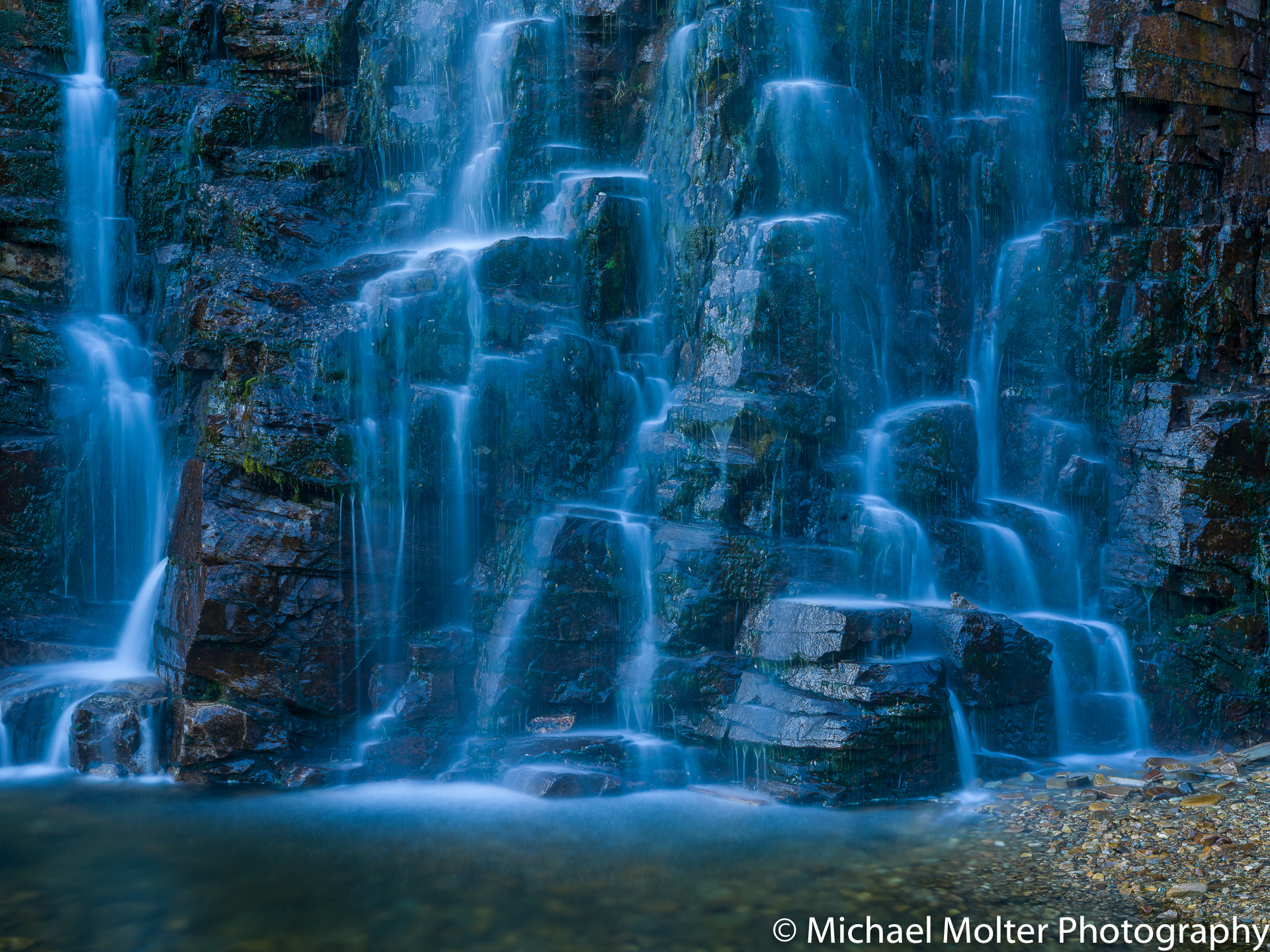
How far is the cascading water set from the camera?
13703 mm

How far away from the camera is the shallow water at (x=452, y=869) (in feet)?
28.7

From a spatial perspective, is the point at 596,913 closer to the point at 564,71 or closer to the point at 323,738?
the point at 323,738

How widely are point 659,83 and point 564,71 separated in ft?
6.15

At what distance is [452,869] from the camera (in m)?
10.0

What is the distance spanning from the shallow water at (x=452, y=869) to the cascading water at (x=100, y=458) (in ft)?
4.42

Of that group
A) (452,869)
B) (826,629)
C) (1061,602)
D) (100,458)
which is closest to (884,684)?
(826,629)

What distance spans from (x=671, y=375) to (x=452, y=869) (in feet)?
28.8

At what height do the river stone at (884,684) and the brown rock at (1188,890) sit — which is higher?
the river stone at (884,684)

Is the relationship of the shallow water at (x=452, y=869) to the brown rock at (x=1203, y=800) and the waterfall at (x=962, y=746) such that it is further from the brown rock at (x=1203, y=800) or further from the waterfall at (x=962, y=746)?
the brown rock at (x=1203, y=800)

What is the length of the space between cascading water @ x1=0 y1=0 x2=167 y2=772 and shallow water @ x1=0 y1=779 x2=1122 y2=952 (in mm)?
1348

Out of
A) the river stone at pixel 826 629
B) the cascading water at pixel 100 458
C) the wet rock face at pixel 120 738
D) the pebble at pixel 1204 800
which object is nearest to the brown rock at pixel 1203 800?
the pebble at pixel 1204 800

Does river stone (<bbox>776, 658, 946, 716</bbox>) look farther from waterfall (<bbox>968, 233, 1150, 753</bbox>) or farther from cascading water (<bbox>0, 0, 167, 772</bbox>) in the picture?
cascading water (<bbox>0, 0, 167, 772</bbox>)

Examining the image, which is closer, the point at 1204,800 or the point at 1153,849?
the point at 1153,849

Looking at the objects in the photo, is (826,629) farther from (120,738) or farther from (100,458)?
(100,458)
